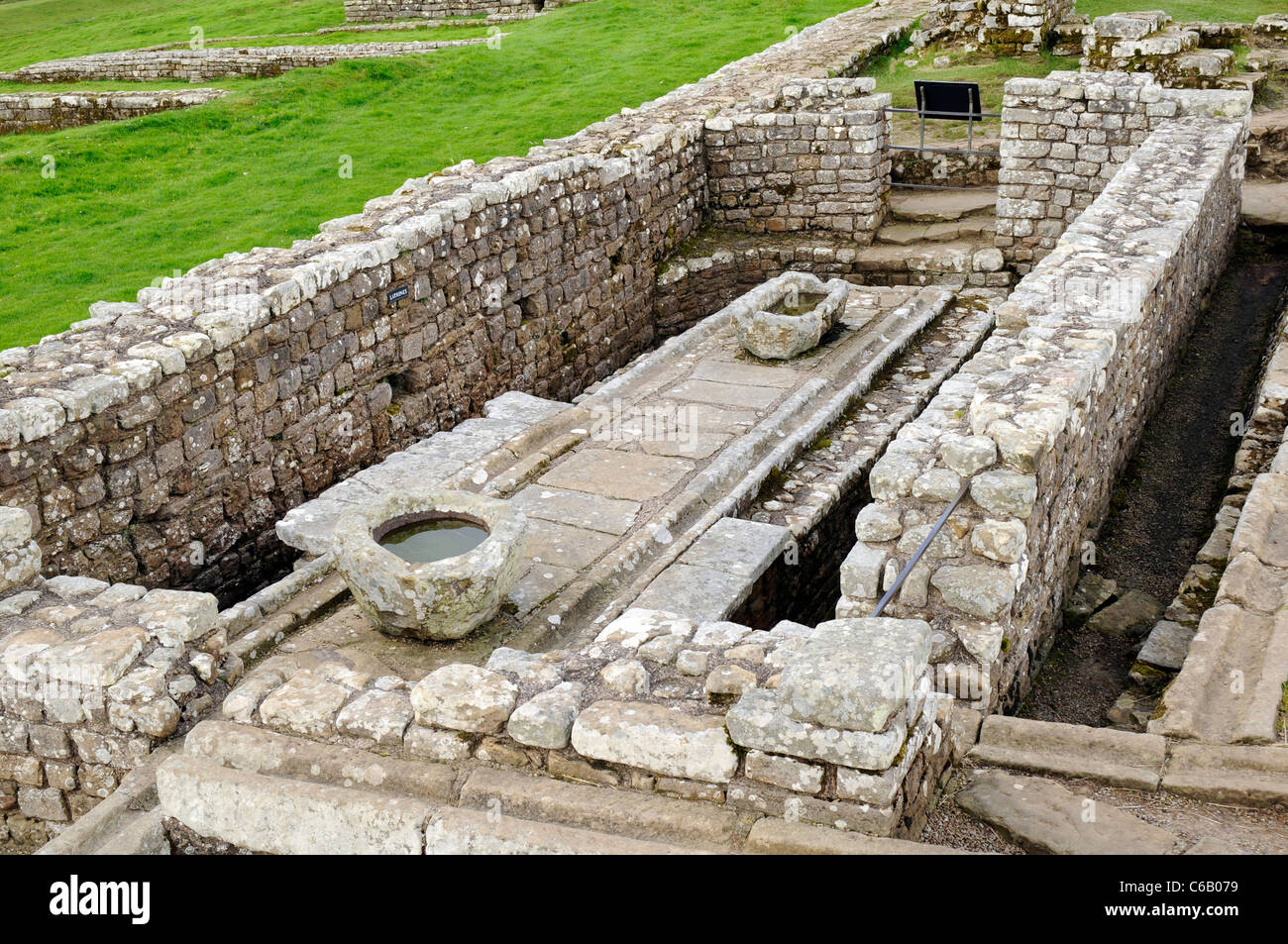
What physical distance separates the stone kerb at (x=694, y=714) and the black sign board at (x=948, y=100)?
10286mm

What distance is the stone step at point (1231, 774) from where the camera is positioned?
4.48 metres

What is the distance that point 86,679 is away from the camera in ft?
17.1

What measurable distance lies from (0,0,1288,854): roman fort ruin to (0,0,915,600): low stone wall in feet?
0.10

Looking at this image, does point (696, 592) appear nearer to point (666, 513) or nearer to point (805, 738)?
point (666, 513)

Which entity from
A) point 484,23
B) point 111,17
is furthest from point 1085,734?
point 111,17

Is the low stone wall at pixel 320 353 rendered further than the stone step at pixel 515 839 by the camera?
Yes

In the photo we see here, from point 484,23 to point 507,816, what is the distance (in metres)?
23.1

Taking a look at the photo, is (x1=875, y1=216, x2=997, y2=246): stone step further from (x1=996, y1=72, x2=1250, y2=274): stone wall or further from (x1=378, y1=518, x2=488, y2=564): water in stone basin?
(x1=378, y1=518, x2=488, y2=564): water in stone basin

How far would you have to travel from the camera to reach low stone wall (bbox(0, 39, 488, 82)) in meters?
20.4

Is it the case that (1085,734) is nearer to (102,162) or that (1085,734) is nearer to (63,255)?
(63,255)

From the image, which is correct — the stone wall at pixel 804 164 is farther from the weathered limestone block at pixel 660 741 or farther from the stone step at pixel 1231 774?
the weathered limestone block at pixel 660 741

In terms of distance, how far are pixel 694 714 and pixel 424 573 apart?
1991 millimetres

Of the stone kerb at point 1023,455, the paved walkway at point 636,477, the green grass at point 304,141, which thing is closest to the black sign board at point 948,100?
the paved walkway at point 636,477

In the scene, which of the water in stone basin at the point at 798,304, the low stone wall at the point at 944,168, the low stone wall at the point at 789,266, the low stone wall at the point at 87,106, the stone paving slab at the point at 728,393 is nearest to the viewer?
the stone paving slab at the point at 728,393
